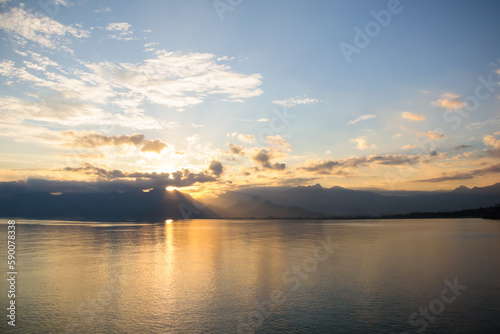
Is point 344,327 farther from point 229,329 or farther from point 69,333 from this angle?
point 69,333

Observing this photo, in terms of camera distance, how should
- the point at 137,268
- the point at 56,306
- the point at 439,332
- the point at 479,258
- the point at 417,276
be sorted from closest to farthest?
the point at 439,332 < the point at 56,306 < the point at 417,276 < the point at 137,268 < the point at 479,258

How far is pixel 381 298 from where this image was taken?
3019 cm

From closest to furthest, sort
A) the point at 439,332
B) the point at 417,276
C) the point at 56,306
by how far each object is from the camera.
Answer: the point at 439,332 < the point at 56,306 < the point at 417,276

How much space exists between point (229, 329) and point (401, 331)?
12.7 metres

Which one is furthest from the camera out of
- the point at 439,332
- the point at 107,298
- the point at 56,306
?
the point at 107,298

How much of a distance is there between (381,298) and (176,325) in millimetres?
19675

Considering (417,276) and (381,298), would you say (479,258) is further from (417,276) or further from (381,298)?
(381,298)

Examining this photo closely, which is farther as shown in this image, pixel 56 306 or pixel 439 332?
pixel 56 306

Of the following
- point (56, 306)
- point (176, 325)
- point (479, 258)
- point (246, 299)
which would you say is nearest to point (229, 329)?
point (176, 325)

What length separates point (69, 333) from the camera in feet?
76.0

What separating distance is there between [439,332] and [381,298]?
7819mm

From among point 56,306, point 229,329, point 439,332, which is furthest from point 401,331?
point 56,306

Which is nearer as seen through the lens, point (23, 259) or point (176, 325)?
point (176, 325)

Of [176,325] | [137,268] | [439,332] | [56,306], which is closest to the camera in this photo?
[439,332]
